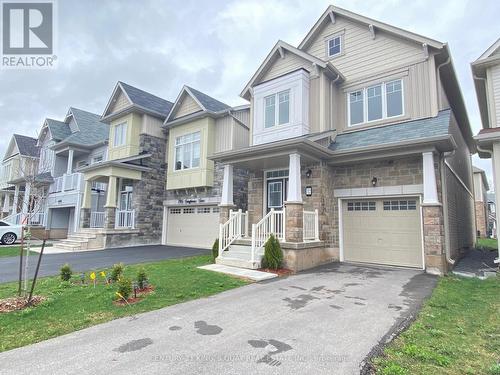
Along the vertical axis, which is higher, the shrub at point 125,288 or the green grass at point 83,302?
the shrub at point 125,288

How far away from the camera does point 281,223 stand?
9891mm

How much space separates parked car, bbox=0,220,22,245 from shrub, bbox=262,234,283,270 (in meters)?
15.5

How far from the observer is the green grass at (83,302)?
4383 mm

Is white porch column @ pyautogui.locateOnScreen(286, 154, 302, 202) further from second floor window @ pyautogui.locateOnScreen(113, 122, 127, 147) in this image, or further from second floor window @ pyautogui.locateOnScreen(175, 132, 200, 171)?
second floor window @ pyautogui.locateOnScreen(113, 122, 127, 147)

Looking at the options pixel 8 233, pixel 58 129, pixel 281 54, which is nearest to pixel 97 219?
pixel 8 233

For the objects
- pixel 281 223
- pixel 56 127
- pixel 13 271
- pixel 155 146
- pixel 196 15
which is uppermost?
pixel 196 15

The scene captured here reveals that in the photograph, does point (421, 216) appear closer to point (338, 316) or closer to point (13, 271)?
point (338, 316)

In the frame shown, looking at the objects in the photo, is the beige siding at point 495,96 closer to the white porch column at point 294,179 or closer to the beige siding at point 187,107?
the white porch column at point 294,179

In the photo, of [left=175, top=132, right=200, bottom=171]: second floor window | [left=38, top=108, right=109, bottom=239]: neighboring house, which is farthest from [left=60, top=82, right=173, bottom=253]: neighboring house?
[left=38, top=108, right=109, bottom=239]: neighboring house

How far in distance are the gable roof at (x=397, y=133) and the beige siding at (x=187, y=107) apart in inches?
334

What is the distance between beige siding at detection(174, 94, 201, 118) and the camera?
16.5 m

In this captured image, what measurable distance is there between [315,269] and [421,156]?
4817mm


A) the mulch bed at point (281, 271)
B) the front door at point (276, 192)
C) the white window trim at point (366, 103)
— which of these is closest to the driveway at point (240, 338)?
the mulch bed at point (281, 271)

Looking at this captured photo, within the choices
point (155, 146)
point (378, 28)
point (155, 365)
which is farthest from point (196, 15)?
point (155, 365)
